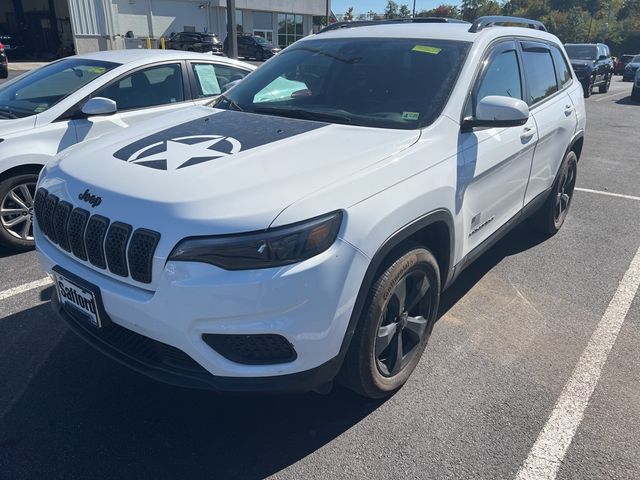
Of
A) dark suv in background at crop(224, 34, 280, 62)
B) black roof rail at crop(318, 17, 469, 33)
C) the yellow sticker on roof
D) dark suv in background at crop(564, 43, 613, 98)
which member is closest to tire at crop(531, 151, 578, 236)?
black roof rail at crop(318, 17, 469, 33)

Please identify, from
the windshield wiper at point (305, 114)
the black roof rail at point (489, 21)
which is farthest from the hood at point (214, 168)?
the black roof rail at point (489, 21)

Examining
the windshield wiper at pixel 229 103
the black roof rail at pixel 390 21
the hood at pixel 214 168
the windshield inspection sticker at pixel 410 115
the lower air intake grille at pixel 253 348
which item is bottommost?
the lower air intake grille at pixel 253 348

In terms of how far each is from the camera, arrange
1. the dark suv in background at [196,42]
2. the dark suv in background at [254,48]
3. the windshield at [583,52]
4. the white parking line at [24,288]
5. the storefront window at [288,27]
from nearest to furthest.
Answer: the white parking line at [24,288]
the windshield at [583,52]
the dark suv in background at [196,42]
the dark suv in background at [254,48]
the storefront window at [288,27]

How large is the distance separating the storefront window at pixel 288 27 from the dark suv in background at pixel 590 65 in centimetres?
2811

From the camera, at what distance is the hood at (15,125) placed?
13.8 feet

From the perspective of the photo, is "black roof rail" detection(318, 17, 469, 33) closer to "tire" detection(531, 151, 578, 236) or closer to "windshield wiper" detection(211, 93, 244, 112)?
"windshield wiper" detection(211, 93, 244, 112)

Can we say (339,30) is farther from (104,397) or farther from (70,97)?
(104,397)

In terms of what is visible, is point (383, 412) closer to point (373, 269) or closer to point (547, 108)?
point (373, 269)

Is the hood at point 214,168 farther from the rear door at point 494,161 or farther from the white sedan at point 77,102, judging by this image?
the white sedan at point 77,102

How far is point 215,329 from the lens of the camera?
203 centimetres

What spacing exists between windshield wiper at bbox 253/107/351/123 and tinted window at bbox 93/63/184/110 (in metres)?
2.17

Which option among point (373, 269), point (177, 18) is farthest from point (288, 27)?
point (373, 269)

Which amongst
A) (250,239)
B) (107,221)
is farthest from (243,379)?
(107,221)

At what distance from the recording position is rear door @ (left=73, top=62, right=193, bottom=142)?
4.67 m
